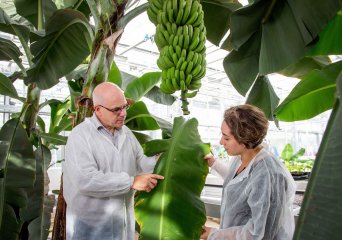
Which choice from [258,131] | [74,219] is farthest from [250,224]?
[74,219]

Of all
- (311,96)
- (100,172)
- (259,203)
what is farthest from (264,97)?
(100,172)

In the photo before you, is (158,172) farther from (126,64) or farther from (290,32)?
(126,64)

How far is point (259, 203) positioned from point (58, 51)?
1170 mm

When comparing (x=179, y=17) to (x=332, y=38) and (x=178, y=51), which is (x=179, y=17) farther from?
(x=332, y=38)

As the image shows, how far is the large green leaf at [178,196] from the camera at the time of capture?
0.71 metres

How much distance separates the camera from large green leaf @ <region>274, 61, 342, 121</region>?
3.64ft

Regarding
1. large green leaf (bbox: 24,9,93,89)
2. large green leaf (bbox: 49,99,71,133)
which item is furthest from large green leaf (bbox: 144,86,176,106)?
large green leaf (bbox: 49,99,71,133)

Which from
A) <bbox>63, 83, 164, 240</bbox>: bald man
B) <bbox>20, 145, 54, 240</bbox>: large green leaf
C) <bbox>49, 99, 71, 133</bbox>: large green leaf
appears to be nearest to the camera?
<bbox>63, 83, 164, 240</bbox>: bald man

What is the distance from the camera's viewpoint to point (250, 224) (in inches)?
38.6

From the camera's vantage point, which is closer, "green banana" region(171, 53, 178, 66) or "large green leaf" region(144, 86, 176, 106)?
"green banana" region(171, 53, 178, 66)

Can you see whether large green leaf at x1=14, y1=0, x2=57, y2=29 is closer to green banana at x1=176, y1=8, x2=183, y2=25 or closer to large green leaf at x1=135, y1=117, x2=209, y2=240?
green banana at x1=176, y1=8, x2=183, y2=25

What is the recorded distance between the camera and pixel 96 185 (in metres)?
1.04

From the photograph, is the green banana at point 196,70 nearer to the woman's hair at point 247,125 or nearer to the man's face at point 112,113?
the woman's hair at point 247,125

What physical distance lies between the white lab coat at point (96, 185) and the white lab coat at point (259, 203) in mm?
366
